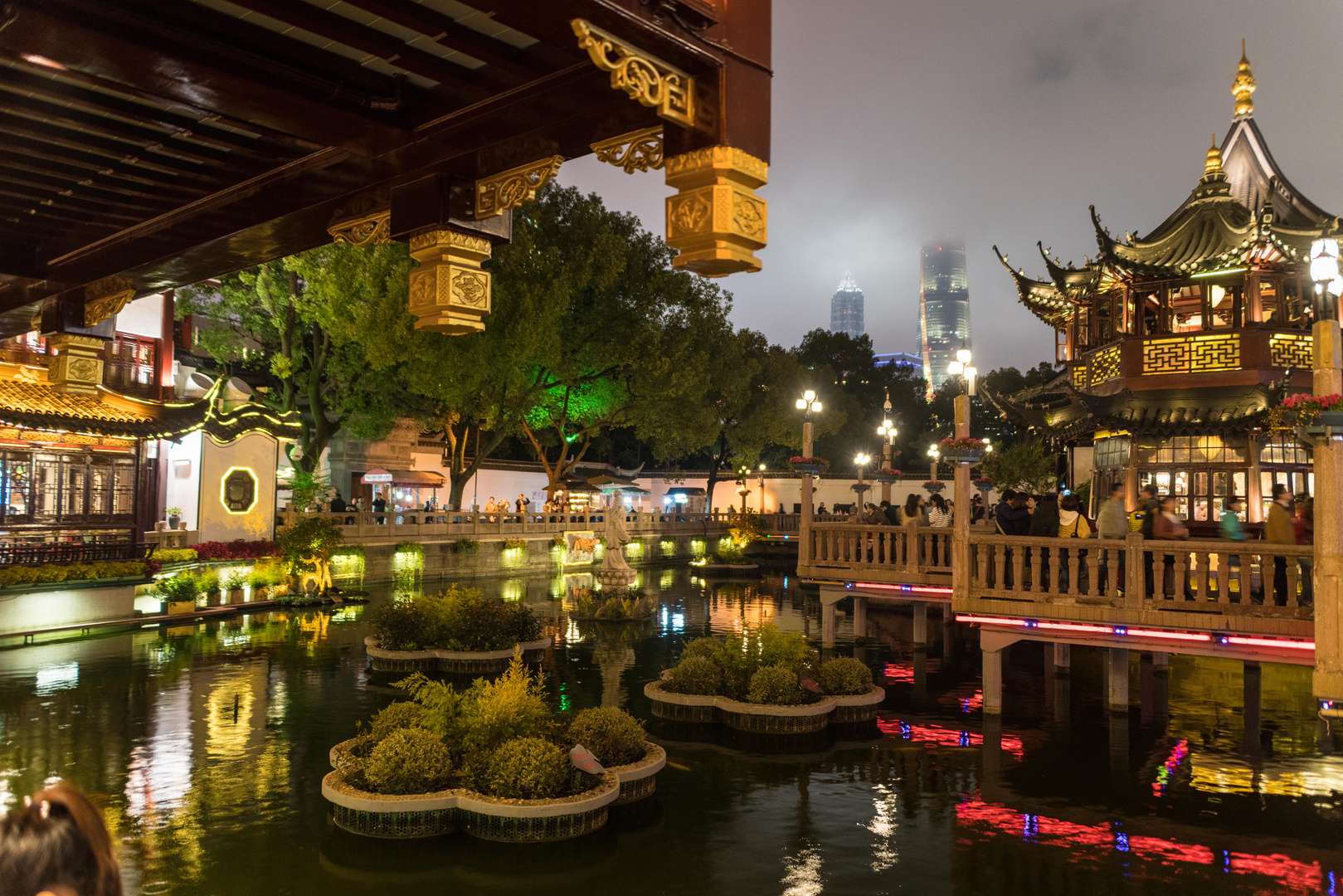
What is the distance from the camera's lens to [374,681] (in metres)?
14.0

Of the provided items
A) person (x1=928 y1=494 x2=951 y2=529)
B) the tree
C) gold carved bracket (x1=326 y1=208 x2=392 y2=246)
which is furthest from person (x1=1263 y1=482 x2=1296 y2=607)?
the tree

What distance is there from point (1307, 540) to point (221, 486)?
23.7 m

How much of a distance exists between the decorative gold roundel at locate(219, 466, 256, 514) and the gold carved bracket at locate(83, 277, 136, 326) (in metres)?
17.4

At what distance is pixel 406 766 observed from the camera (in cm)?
827

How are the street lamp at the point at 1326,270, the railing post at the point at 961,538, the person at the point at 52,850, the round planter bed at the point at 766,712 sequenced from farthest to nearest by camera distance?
the railing post at the point at 961,538 → the round planter bed at the point at 766,712 → the street lamp at the point at 1326,270 → the person at the point at 52,850

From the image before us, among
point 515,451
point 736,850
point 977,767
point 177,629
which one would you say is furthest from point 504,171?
point 515,451

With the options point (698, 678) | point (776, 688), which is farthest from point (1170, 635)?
point (698, 678)

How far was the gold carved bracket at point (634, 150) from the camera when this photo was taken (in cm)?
454

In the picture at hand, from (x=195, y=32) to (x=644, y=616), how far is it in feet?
60.9

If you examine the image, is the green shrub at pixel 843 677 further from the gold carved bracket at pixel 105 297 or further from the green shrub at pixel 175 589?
the green shrub at pixel 175 589

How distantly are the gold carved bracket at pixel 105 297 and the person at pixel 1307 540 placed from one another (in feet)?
38.7

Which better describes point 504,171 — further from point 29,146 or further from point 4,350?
point 4,350

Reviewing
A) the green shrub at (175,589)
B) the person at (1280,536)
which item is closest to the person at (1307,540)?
the person at (1280,536)

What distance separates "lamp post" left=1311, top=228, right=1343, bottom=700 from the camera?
8.52 meters
